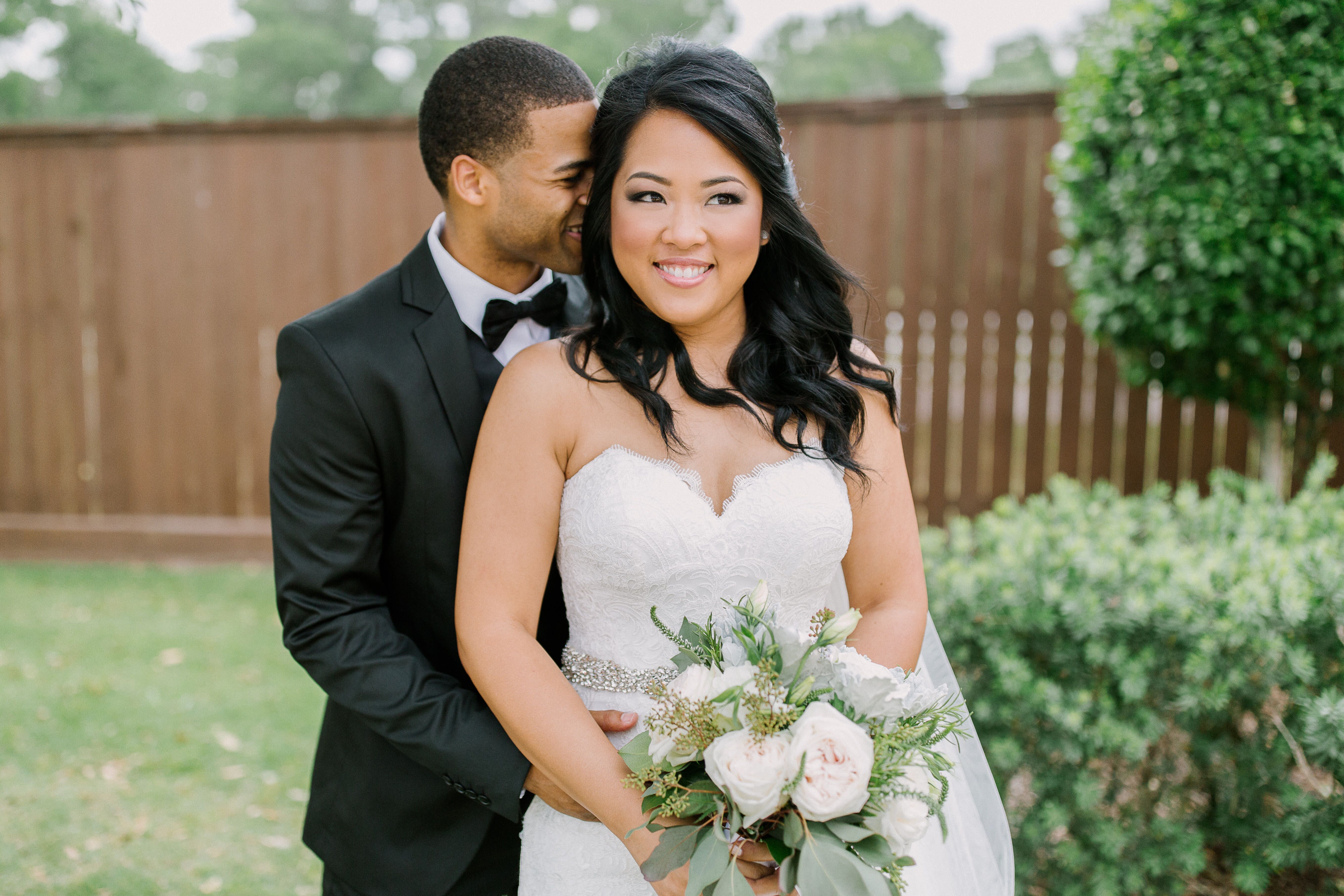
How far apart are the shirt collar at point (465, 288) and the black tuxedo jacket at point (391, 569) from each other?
0.04 metres

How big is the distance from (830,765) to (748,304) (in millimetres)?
1151

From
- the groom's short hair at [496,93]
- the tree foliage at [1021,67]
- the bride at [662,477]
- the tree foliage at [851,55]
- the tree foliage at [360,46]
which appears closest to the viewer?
the bride at [662,477]

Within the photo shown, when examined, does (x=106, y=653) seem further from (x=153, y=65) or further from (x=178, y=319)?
(x=153, y=65)

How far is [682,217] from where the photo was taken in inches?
73.5

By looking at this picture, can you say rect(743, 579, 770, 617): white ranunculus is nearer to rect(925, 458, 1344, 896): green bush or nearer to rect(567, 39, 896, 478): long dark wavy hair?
rect(567, 39, 896, 478): long dark wavy hair

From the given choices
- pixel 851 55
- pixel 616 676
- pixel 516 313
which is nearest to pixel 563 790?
pixel 616 676

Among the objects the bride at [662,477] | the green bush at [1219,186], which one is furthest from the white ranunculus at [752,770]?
the green bush at [1219,186]

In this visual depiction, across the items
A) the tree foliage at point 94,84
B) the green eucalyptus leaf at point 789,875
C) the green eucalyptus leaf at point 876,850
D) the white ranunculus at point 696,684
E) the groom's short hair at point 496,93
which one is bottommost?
the green eucalyptus leaf at point 789,875

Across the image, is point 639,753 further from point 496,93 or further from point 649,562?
point 496,93

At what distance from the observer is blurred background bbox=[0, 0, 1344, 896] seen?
2.75 meters

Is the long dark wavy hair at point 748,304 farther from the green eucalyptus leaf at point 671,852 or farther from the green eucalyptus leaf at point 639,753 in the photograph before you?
the green eucalyptus leaf at point 671,852

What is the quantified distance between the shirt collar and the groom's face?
111 millimetres

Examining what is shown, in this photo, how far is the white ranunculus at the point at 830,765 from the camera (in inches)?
53.2

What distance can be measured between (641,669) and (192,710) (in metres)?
3.62
